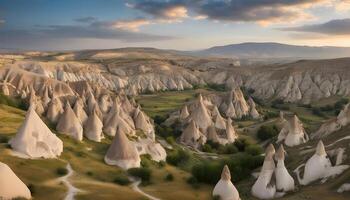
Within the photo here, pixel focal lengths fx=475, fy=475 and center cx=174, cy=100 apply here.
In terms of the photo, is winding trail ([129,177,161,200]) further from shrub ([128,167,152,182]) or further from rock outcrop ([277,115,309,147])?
rock outcrop ([277,115,309,147])

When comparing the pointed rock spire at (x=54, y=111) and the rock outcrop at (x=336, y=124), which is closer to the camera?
the rock outcrop at (x=336, y=124)

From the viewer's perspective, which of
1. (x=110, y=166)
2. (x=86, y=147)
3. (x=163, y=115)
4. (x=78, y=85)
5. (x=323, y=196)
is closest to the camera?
(x=323, y=196)

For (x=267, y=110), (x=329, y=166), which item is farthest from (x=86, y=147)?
(x=267, y=110)

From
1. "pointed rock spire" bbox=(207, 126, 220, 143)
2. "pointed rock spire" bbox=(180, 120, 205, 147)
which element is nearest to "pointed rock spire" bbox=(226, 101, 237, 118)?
"pointed rock spire" bbox=(207, 126, 220, 143)

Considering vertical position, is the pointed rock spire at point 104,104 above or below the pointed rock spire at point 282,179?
above

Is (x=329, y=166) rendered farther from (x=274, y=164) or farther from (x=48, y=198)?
(x=48, y=198)

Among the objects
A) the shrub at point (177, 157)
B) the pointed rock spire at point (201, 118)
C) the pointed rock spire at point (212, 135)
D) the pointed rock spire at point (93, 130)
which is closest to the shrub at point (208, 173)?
the shrub at point (177, 157)

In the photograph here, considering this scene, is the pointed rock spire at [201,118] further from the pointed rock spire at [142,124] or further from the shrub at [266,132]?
the pointed rock spire at [142,124]
